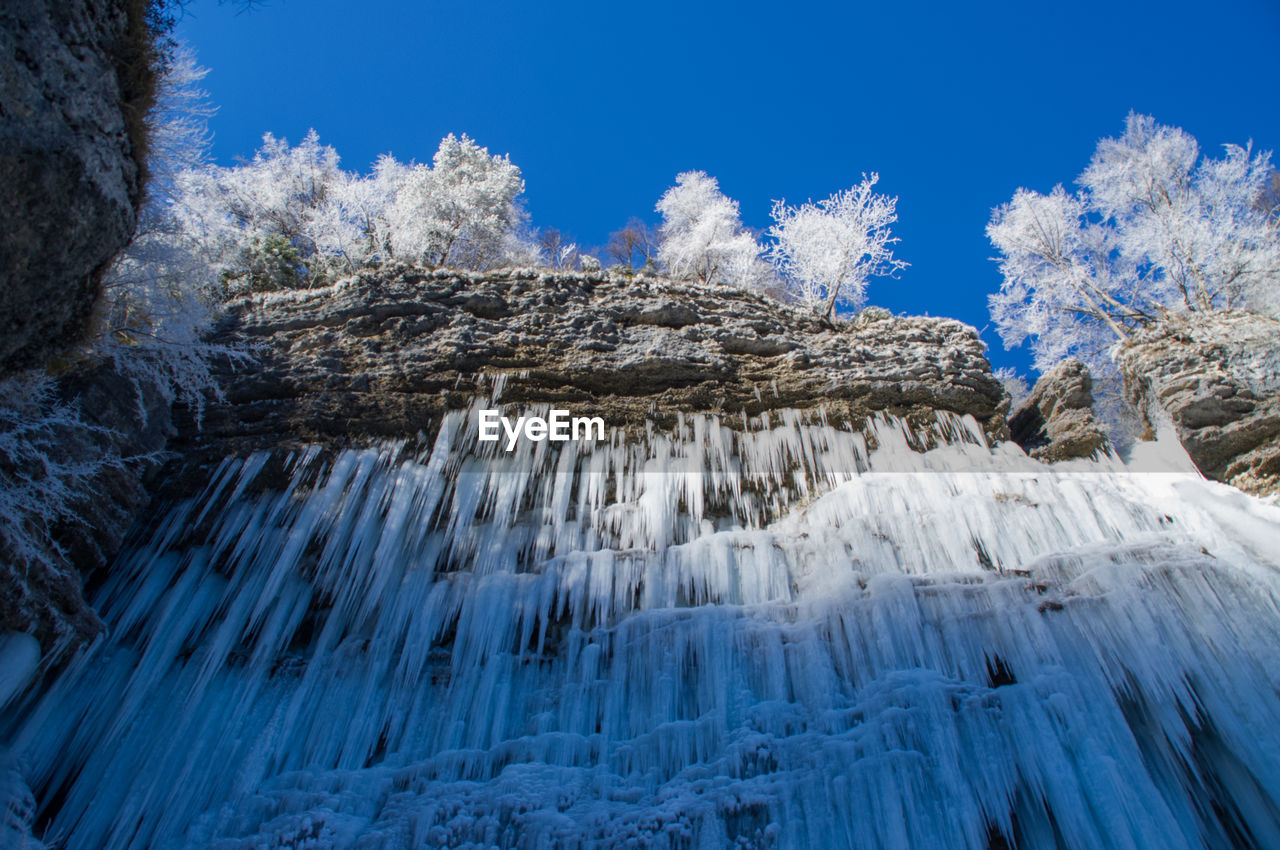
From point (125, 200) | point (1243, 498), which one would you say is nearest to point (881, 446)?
point (1243, 498)

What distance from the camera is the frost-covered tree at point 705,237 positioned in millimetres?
23859

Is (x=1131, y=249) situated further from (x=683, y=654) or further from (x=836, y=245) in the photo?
(x=683, y=654)

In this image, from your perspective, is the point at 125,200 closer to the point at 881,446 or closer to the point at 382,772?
the point at 382,772

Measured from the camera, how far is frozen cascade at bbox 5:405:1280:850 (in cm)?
506

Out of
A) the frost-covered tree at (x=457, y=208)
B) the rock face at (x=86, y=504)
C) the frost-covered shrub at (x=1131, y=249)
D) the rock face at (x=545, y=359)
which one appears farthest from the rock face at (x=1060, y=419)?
the frost-covered tree at (x=457, y=208)

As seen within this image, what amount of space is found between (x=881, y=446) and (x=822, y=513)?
152cm

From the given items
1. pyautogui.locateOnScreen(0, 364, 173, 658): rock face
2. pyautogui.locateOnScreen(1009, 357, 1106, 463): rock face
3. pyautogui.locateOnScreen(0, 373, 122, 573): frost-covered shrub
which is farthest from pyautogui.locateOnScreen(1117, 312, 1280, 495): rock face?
pyautogui.locateOnScreen(0, 373, 122, 573): frost-covered shrub

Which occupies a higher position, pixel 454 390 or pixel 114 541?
pixel 454 390

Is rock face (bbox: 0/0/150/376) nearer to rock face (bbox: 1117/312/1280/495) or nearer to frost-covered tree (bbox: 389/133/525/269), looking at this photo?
rock face (bbox: 1117/312/1280/495)

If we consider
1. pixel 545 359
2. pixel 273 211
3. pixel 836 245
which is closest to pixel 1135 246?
pixel 836 245

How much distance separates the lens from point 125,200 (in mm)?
4711

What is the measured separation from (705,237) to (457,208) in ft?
31.0

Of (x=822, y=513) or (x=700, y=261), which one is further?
(x=700, y=261)

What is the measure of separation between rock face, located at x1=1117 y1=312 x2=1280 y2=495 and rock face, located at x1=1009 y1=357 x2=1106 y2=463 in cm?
133
